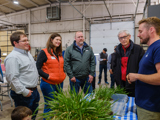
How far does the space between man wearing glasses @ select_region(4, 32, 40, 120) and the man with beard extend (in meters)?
1.12

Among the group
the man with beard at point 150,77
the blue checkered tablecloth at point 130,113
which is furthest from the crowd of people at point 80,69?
the blue checkered tablecloth at point 130,113

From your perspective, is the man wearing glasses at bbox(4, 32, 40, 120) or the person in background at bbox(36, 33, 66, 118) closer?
the man wearing glasses at bbox(4, 32, 40, 120)

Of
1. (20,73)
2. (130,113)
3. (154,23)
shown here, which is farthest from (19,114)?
(154,23)

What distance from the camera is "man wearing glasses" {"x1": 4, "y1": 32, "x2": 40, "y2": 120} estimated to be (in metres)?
1.43

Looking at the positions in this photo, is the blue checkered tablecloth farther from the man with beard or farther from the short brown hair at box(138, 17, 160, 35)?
the short brown hair at box(138, 17, 160, 35)

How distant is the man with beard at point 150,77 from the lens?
0.96 m

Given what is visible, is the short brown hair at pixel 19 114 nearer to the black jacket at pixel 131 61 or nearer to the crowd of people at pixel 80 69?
the crowd of people at pixel 80 69

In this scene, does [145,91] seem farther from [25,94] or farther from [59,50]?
[59,50]

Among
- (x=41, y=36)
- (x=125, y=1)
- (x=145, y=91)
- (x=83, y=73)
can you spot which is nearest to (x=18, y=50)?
(x=83, y=73)

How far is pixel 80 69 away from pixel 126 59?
740 millimetres

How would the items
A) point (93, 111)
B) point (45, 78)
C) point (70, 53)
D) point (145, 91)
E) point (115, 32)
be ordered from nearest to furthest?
point (93, 111), point (145, 91), point (45, 78), point (70, 53), point (115, 32)

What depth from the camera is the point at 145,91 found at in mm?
1027

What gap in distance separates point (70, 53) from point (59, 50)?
0.24 metres

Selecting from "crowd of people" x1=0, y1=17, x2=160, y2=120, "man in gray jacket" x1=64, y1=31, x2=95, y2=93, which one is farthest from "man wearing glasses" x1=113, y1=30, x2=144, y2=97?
"man in gray jacket" x1=64, y1=31, x2=95, y2=93
